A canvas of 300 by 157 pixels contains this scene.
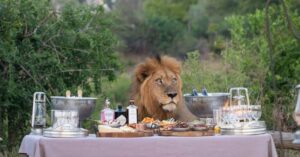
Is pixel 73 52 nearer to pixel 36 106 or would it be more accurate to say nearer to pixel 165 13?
pixel 36 106

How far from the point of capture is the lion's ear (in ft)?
22.9

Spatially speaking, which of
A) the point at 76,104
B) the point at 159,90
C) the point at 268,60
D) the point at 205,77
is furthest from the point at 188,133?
the point at 268,60

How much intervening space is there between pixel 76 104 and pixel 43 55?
3370mm

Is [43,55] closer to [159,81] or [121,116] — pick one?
[159,81]

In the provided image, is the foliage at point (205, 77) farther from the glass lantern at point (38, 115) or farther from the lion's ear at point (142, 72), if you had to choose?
the glass lantern at point (38, 115)

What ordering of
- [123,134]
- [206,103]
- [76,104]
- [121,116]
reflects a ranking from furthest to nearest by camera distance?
1. [206,103]
2. [121,116]
3. [76,104]
4. [123,134]

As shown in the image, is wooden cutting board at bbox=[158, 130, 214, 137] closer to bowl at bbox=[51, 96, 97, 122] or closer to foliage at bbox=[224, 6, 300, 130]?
bowl at bbox=[51, 96, 97, 122]

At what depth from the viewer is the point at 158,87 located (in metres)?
6.73

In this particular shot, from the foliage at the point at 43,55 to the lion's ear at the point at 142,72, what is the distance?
2.06 m

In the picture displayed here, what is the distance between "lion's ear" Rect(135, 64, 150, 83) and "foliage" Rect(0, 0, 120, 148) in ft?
6.76

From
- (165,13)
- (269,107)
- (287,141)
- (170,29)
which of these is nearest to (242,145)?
(287,141)

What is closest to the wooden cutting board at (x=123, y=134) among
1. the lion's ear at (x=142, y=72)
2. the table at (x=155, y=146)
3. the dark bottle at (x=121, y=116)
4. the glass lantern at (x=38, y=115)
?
the table at (x=155, y=146)

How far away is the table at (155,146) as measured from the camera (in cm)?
531

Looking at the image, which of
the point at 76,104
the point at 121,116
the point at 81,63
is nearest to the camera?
the point at 76,104
